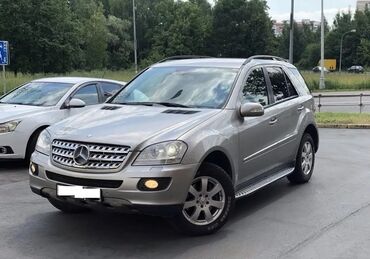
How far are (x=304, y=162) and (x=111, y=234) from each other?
341cm

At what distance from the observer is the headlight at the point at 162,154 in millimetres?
4797

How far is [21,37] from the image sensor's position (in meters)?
53.9

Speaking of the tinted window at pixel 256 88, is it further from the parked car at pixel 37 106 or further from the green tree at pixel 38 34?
the green tree at pixel 38 34

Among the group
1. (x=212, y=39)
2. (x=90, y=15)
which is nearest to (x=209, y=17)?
(x=212, y=39)

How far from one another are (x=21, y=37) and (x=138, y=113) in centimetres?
5140

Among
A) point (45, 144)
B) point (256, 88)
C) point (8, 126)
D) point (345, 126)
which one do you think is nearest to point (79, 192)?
point (45, 144)

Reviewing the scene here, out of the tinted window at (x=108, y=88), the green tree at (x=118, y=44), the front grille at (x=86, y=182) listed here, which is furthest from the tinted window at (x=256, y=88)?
the green tree at (x=118, y=44)

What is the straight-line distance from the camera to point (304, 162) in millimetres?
7758

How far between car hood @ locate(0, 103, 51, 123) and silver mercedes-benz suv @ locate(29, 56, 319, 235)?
290cm

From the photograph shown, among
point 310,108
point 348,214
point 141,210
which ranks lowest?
point 348,214

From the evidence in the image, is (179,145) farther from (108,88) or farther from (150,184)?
(108,88)

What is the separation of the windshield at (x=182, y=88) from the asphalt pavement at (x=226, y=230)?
4.22 ft

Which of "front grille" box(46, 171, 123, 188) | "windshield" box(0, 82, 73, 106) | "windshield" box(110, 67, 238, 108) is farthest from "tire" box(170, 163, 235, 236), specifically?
"windshield" box(0, 82, 73, 106)

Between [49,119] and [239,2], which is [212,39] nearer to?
[239,2]
